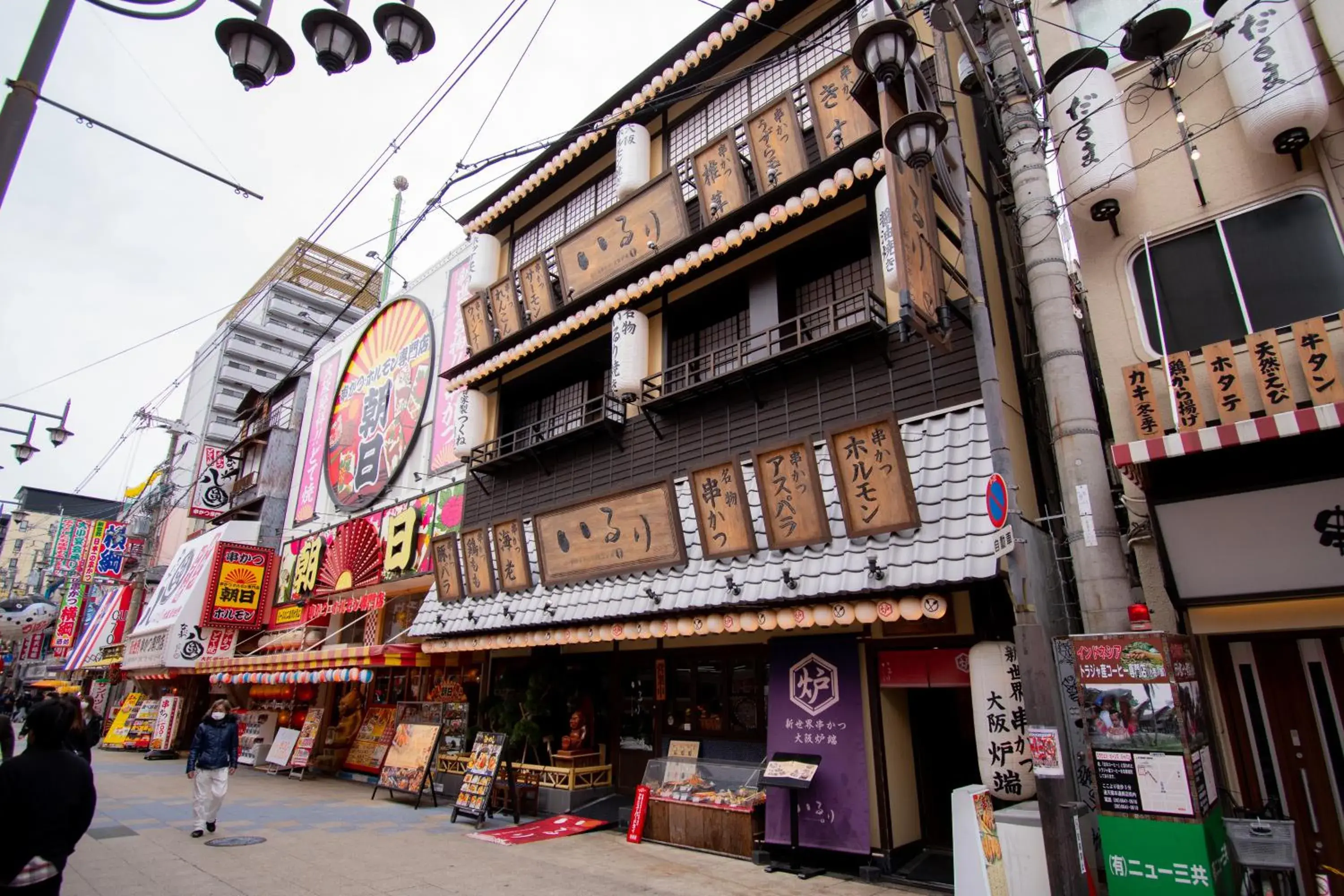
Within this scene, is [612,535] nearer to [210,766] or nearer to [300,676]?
[210,766]

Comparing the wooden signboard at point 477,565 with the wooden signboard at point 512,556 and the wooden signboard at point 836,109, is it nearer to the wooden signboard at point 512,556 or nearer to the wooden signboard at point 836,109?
the wooden signboard at point 512,556

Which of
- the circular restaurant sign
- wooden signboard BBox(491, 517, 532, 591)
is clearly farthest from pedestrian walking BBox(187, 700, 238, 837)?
the circular restaurant sign

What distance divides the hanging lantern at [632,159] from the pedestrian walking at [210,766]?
12.3 m

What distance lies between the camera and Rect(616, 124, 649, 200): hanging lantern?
14672 mm

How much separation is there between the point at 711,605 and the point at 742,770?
2837 millimetres

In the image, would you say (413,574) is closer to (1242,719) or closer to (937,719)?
(937,719)

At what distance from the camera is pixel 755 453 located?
32.2ft

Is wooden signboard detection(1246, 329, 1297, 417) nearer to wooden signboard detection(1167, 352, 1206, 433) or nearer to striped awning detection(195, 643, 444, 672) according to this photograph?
wooden signboard detection(1167, 352, 1206, 433)

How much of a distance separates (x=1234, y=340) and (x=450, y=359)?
18.6 metres

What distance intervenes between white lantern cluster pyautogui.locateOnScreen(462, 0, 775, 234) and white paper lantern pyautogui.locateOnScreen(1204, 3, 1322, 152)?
7.70 meters

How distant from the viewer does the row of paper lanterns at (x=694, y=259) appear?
34.4 feet

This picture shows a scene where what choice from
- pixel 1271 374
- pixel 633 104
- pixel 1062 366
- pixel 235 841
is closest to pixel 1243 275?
pixel 1271 374

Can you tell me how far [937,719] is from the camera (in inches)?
403

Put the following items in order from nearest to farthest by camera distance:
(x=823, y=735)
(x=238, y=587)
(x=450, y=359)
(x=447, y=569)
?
(x=823, y=735) → (x=447, y=569) → (x=450, y=359) → (x=238, y=587)
